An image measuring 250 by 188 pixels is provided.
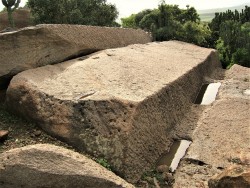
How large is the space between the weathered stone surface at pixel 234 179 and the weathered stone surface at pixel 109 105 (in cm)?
171

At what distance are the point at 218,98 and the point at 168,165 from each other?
14.4 feet

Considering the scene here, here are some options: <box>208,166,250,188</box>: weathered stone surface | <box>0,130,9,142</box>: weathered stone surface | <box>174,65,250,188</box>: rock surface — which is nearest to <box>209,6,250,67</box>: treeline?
<box>174,65,250,188</box>: rock surface

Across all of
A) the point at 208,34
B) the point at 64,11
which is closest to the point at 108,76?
the point at 64,11

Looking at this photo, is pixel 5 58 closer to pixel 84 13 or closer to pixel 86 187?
pixel 86 187

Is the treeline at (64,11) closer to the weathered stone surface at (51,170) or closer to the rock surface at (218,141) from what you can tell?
the rock surface at (218,141)

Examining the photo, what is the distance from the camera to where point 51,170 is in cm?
612

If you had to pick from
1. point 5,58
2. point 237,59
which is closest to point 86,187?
point 5,58

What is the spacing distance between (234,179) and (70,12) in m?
18.6

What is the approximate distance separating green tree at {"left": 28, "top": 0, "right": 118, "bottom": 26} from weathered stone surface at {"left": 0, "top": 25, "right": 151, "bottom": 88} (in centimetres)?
996

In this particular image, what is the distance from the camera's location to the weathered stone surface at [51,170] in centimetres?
601

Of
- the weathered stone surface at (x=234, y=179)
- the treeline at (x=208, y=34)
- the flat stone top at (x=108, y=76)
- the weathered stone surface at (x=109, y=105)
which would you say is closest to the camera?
the weathered stone surface at (x=234, y=179)

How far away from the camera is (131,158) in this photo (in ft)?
22.2

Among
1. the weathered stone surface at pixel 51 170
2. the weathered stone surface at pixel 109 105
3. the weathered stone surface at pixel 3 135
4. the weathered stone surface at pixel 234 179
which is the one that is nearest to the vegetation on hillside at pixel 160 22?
the weathered stone surface at pixel 109 105

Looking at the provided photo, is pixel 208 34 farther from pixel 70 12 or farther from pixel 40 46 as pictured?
pixel 40 46
